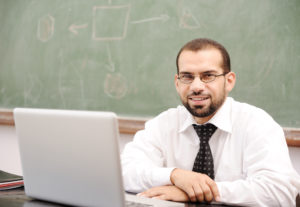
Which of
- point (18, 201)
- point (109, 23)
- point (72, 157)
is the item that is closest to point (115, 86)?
point (109, 23)

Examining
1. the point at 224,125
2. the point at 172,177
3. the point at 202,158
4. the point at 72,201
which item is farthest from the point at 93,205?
the point at 224,125

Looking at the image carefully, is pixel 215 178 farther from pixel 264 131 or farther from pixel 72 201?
pixel 72 201

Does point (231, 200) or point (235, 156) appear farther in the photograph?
point (235, 156)

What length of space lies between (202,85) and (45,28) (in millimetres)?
1762

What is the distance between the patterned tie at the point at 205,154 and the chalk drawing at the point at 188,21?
88 centimetres

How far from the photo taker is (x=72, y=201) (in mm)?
1068

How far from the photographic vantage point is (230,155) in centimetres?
165

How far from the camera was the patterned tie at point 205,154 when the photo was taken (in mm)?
1628

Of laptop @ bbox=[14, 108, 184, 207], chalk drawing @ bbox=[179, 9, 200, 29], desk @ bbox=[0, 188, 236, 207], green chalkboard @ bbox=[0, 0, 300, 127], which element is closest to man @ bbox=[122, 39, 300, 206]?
desk @ bbox=[0, 188, 236, 207]

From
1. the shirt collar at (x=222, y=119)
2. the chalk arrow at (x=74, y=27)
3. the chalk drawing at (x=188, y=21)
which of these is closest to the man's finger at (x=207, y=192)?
the shirt collar at (x=222, y=119)

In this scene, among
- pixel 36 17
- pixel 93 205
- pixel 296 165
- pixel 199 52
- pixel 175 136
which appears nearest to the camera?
pixel 93 205

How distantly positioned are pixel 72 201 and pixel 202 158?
28.5 inches

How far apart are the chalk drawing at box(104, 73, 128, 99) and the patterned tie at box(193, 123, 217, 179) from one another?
1.05 metres

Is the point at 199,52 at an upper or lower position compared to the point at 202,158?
upper
